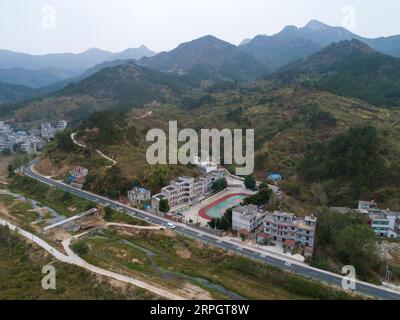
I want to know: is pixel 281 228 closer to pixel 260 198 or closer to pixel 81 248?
pixel 260 198

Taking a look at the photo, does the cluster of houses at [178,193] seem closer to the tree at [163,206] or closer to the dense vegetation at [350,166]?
the tree at [163,206]

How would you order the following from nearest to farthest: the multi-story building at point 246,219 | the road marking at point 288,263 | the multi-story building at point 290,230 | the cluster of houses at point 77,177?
the road marking at point 288,263
the multi-story building at point 290,230
the multi-story building at point 246,219
the cluster of houses at point 77,177

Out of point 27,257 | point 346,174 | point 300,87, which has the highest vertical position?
point 300,87

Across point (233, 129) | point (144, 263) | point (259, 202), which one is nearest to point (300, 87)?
point (233, 129)

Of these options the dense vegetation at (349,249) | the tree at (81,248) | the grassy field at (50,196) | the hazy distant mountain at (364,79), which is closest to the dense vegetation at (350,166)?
the dense vegetation at (349,249)

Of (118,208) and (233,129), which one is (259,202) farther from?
(233,129)

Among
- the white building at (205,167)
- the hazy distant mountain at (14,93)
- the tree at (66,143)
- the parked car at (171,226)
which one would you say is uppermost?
the hazy distant mountain at (14,93)

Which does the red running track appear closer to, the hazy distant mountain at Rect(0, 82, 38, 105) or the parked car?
the parked car
